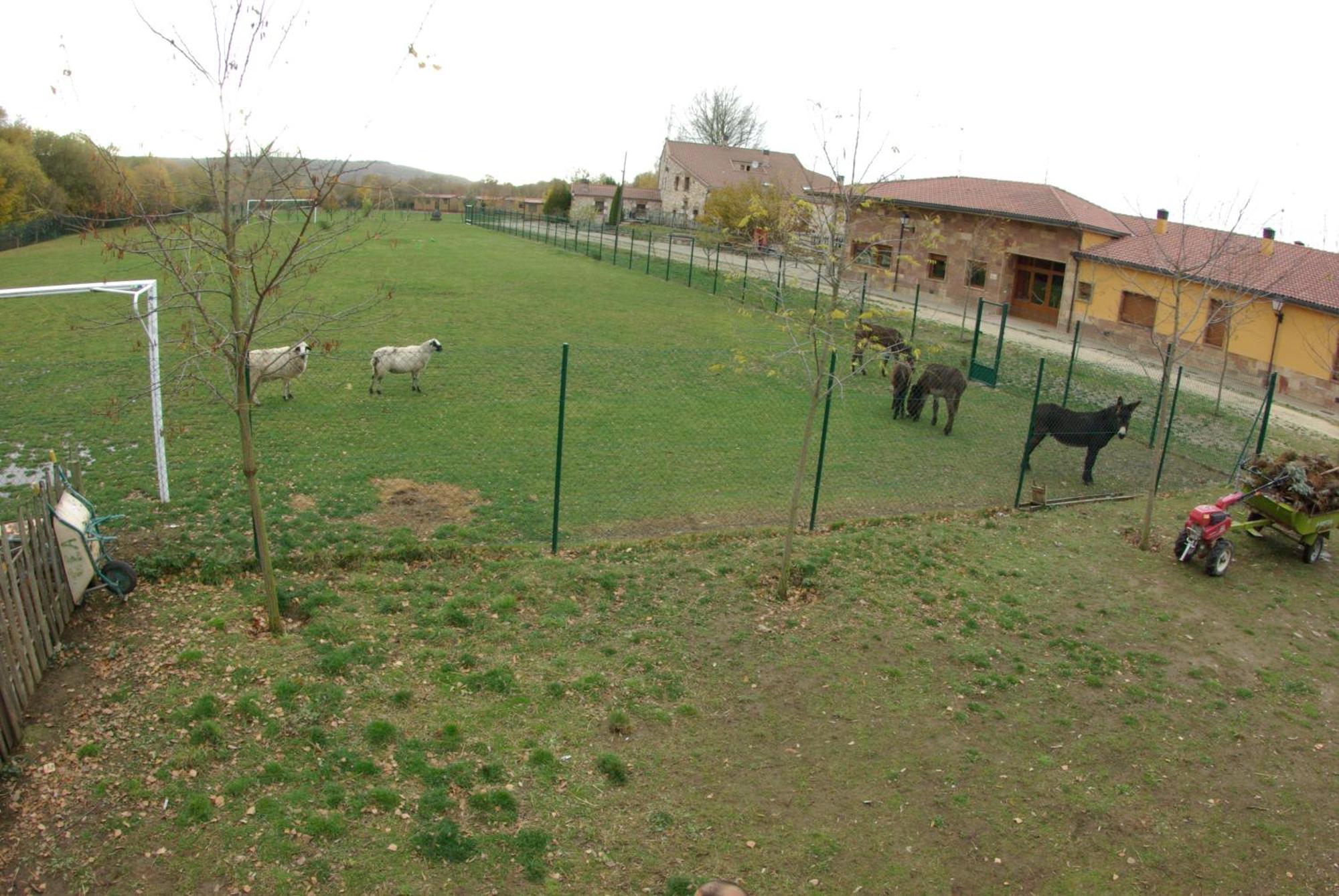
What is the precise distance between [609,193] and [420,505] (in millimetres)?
75714

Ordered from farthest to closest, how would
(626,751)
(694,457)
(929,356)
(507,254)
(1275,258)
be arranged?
(507,254)
(1275,258)
(929,356)
(694,457)
(626,751)

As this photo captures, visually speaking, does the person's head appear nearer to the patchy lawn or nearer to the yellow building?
the patchy lawn

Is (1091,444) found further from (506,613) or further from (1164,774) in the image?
(506,613)

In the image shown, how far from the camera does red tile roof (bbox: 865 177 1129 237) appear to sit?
31547 mm

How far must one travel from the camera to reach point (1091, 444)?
13852 millimetres

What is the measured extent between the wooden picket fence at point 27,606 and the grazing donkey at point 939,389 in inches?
509

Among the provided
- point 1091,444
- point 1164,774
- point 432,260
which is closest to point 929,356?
point 1091,444

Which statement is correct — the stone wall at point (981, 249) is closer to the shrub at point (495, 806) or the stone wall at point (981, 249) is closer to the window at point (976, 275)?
the window at point (976, 275)

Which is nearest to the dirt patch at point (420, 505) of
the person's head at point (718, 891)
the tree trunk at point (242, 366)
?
the tree trunk at point (242, 366)

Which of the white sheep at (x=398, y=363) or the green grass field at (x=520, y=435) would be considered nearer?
the green grass field at (x=520, y=435)

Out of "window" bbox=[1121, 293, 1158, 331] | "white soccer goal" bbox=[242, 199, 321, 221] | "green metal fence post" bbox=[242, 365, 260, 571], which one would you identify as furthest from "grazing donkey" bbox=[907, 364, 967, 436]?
"window" bbox=[1121, 293, 1158, 331]

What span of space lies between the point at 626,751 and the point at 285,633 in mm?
2985

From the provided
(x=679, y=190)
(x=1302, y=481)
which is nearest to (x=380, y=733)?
(x=1302, y=481)

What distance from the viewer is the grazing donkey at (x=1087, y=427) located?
13.6 m
